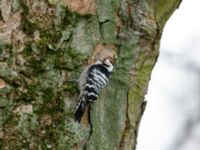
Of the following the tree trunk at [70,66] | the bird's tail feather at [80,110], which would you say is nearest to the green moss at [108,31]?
the tree trunk at [70,66]

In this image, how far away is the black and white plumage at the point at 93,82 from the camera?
3166 mm

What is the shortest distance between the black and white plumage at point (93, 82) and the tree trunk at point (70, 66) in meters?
A: 0.03

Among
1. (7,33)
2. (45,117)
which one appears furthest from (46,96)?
(7,33)

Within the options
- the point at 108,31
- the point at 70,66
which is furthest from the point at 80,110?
the point at 108,31

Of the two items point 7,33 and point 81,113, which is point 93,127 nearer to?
point 81,113

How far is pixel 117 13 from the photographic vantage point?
3348 mm

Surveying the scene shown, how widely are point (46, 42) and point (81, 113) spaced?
0.31 metres

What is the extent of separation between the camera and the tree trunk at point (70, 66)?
3133mm

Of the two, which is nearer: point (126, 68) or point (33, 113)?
point (33, 113)

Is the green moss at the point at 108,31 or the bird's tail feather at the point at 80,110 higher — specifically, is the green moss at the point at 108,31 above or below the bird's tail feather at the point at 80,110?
above

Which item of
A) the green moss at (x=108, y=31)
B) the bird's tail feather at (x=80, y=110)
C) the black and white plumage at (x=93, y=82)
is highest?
the green moss at (x=108, y=31)

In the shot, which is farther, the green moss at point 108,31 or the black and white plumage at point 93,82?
the green moss at point 108,31

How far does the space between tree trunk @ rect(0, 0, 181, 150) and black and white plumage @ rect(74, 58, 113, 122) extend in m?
0.03

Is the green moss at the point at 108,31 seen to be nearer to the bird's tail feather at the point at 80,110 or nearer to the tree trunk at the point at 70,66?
the tree trunk at the point at 70,66
